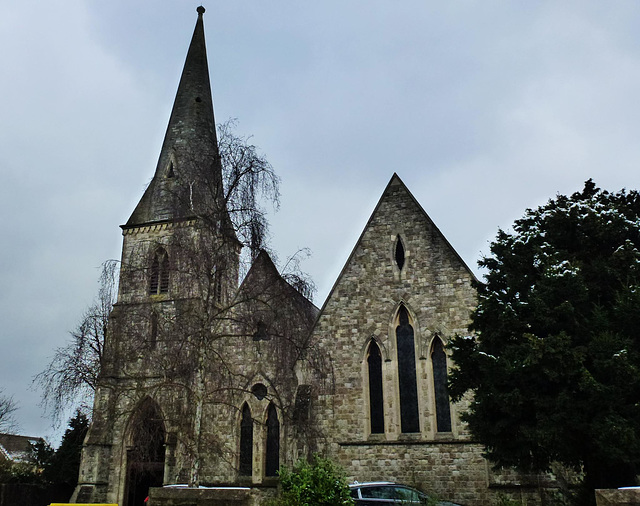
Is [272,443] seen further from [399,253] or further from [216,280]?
[216,280]

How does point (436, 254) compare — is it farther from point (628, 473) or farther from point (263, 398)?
point (628, 473)

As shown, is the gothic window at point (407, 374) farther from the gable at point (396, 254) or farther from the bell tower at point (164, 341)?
the bell tower at point (164, 341)

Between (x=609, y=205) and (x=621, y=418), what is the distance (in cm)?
→ 478

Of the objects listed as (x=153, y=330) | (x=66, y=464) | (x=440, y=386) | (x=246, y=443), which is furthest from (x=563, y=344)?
(x=66, y=464)

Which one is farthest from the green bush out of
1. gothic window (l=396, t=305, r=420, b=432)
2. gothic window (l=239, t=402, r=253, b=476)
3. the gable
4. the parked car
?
gothic window (l=239, t=402, r=253, b=476)

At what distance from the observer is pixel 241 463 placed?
19906 mm

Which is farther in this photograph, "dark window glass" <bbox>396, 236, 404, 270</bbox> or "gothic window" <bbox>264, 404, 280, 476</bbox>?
"gothic window" <bbox>264, 404, 280, 476</bbox>

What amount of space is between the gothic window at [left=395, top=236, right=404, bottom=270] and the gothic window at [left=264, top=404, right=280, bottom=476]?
6.22 m

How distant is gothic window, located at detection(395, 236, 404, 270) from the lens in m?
19.1

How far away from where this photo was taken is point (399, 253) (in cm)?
1931

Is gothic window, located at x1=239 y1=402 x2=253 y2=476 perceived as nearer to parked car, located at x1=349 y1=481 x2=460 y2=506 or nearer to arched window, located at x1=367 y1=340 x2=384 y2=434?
arched window, located at x1=367 y1=340 x2=384 y2=434

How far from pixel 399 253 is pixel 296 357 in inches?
199

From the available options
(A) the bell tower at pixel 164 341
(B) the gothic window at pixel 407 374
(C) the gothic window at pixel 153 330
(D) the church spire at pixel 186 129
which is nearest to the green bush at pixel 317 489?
(A) the bell tower at pixel 164 341

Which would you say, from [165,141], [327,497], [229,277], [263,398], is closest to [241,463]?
[263,398]
